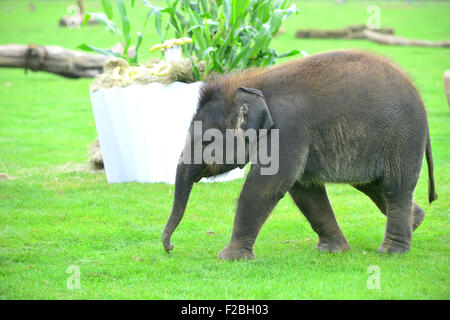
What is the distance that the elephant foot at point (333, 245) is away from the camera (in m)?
6.95

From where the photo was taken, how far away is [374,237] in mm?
7629

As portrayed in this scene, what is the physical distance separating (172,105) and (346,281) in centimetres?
437

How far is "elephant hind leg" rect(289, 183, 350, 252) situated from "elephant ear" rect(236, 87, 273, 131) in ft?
3.59

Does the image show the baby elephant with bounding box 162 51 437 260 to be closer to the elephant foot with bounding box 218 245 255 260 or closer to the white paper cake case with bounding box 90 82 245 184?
the elephant foot with bounding box 218 245 255 260

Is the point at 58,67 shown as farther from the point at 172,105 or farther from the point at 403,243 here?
the point at 403,243

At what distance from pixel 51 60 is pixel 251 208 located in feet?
51.8

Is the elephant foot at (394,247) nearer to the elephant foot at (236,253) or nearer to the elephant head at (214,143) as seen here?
the elephant foot at (236,253)

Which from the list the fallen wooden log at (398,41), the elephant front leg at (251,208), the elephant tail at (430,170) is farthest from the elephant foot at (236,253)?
the fallen wooden log at (398,41)

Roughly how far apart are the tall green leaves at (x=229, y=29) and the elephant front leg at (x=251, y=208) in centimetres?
322

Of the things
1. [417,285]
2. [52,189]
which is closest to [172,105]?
[52,189]

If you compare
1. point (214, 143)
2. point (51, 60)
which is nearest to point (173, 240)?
point (214, 143)

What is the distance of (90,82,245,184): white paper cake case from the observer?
9.29 metres

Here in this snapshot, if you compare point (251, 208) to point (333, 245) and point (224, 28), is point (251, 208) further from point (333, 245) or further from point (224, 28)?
point (224, 28)

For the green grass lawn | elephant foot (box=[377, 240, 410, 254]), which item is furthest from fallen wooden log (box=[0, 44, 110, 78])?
elephant foot (box=[377, 240, 410, 254])
